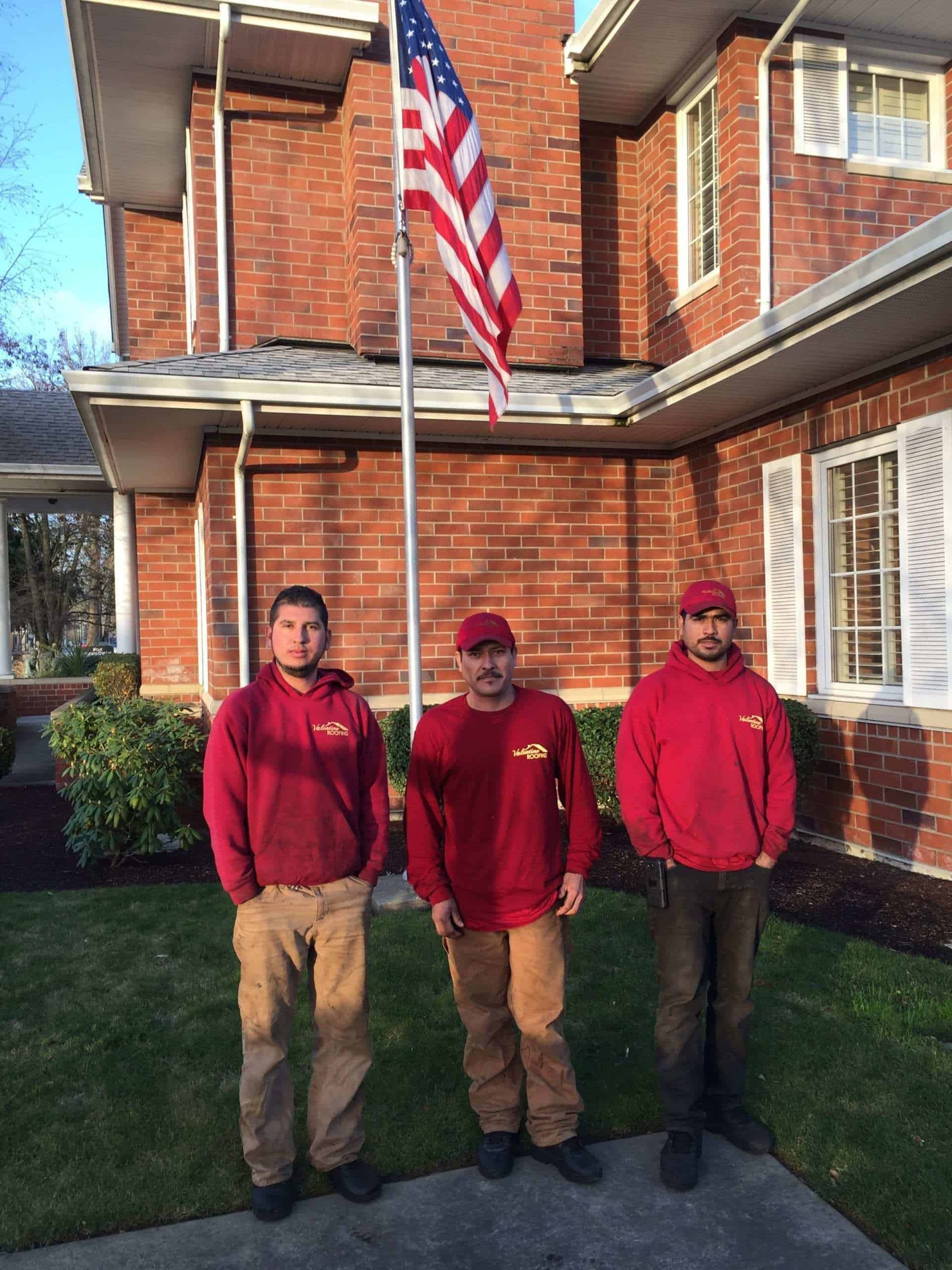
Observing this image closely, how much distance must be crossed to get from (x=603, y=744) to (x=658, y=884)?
13.7ft

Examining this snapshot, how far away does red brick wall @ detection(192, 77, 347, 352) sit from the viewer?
9500mm

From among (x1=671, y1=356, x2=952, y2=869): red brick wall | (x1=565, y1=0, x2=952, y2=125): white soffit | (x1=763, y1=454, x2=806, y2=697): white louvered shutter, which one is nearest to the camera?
(x1=671, y1=356, x2=952, y2=869): red brick wall

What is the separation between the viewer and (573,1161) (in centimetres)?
316

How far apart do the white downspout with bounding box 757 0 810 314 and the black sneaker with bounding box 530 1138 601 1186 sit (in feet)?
23.2

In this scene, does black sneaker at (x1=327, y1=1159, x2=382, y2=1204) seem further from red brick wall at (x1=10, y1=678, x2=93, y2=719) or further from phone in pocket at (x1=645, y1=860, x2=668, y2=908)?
red brick wall at (x1=10, y1=678, x2=93, y2=719)

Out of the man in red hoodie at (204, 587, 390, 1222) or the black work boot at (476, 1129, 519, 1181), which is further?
the black work boot at (476, 1129, 519, 1181)

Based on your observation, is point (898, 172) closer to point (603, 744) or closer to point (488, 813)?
point (603, 744)

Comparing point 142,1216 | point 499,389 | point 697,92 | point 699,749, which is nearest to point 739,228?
point 697,92

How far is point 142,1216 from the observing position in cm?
305

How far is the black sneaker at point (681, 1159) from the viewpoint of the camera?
3086 millimetres

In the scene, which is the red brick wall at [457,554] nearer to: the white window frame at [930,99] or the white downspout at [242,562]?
the white downspout at [242,562]

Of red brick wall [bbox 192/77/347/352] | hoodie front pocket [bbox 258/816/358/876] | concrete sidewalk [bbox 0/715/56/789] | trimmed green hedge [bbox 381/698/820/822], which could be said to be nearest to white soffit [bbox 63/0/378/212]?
red brick wall [bbox 192/77/347/352]

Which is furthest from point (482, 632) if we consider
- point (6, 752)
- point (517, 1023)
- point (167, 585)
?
point (6, 752)

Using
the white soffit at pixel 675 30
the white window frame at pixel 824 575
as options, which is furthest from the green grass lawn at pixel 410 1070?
the white soffit at pixel 675 30
